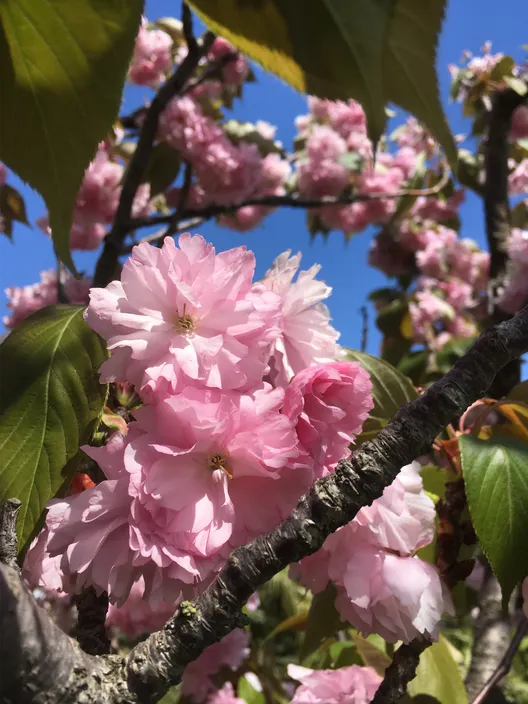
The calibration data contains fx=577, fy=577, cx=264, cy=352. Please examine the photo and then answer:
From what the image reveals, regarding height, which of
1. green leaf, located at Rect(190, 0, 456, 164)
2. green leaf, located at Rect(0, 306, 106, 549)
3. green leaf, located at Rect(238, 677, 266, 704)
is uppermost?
green leaf, located at Rect(190, 0, 456, 164)

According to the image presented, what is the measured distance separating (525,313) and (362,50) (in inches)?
7.1

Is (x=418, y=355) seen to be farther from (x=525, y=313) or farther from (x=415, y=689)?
(x=525, y=313)

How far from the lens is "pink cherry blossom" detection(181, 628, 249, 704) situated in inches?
52.6

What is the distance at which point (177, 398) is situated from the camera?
1.24 ft

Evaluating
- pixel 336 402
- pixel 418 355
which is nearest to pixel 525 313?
pixel 336 402

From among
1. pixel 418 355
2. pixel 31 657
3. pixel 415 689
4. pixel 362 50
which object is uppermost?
pixel 362 50

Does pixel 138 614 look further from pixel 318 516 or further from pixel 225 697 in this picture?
pixel 225 697

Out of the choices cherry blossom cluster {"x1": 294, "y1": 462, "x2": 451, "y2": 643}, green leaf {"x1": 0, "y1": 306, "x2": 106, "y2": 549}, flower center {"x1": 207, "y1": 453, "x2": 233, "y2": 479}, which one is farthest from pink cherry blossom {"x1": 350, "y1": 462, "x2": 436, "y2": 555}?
green leaf {"x1": 0, "y1": 306, "x2": 106, "y2": 549}

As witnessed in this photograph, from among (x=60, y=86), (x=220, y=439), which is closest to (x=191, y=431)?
(x=220, y=439)

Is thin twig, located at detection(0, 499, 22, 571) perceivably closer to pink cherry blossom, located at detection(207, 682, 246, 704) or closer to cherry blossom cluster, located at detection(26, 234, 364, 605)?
cherry blossom cluster, located at detection(26, 234, 364, 605)

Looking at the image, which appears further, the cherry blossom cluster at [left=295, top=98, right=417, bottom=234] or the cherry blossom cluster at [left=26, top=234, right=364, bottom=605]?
the cherry blossom cluster at [left=295, top=98, right=417, bottom=234]

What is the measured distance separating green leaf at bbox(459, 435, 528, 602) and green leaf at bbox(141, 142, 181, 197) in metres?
1.44

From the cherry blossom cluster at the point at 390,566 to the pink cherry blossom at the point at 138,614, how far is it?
14 cm

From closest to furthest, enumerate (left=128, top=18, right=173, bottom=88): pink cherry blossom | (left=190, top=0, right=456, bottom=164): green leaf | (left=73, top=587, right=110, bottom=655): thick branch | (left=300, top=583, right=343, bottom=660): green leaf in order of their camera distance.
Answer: (left=190, top=0, right=456, bottom=164): green leaf → (left=73, top=587, right=110, bottom=655): thick branch → (left=300, top=583, right=343, bottom=660): green leaf → (left=128, top=18, right=173, bottom=88): pink cherry blossom
